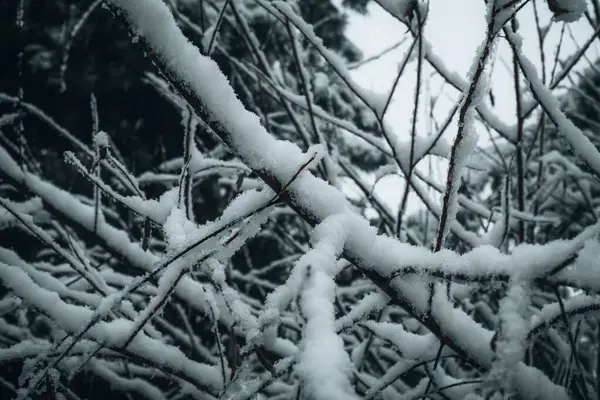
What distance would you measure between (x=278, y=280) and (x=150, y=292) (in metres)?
2.49

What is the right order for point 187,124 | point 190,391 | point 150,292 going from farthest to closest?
1. point 150,292
2. point 190,391
3. point 187,124

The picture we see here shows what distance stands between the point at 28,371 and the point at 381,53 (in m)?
1.45

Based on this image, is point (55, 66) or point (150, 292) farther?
point (55, 66)

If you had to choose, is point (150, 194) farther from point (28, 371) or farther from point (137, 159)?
point (28, 371)

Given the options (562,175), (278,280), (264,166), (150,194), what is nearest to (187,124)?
(264,166)

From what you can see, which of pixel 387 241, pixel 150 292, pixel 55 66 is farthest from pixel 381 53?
pixel 55 66

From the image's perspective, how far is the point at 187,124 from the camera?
882 mm

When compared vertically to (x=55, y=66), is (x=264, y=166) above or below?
below

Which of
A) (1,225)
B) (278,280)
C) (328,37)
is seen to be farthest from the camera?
(328,37)

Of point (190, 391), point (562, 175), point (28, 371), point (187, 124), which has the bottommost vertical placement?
point (28, 371)

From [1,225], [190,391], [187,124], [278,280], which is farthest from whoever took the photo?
[278,280]

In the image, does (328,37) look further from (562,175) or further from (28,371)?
(28,371)

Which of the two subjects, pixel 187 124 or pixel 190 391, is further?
pixel 190 391

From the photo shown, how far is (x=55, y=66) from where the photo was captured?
343 cm
